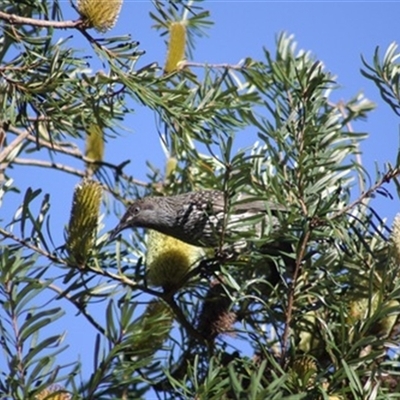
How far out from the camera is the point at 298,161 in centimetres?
154

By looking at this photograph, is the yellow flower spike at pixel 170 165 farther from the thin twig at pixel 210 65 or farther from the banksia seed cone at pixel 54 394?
the banksia seed cone at pixel 54 394

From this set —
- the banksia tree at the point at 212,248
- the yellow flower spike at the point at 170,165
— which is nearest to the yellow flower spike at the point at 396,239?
the banksia tree at the point at 212,248

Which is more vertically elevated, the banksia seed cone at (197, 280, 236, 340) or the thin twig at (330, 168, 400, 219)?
the thin twig at (330, 168, 400, 219)

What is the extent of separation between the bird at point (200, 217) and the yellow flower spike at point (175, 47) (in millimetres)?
278

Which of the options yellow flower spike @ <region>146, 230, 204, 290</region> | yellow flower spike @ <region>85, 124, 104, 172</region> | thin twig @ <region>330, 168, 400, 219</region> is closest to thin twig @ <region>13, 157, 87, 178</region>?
yellow flower spike @ <region>85, 124, 104, 172</region>

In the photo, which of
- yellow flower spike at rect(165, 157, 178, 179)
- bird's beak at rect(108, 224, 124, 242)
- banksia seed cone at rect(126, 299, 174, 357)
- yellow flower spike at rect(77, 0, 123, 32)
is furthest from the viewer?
yellow flower spike at rect(165, 157, 178, 179)

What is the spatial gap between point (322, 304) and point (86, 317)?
46 cm

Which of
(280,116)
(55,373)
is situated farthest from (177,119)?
(55,373)

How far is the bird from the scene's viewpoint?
1.64 m

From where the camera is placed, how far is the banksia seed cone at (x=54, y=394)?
1.24m

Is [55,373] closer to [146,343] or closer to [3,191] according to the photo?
[146,343]

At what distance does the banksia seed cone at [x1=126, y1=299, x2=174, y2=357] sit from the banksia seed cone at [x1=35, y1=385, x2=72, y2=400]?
11 centimetres

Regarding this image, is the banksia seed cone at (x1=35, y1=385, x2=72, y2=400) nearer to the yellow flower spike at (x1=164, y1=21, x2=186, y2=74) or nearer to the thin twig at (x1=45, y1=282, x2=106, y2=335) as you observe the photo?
the thin twig at (x1=45, y1=282, x2=106, y2=335)

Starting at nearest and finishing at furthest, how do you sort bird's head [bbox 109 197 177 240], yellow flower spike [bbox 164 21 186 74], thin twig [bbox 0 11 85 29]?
thin twig [bbox 0 11 85 29] < yellow flower spike [bbox 164 21 186 74] < bird's head [bbox 109 197 177 240]
